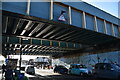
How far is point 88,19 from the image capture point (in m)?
13.5

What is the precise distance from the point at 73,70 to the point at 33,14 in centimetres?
1312

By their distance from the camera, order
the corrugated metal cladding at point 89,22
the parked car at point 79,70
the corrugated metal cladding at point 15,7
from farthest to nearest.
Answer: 1. the parked car at point 79,70
2. the corrugated metal cladding at point 89,22
3. the corrugated metal cladding at point 15,7

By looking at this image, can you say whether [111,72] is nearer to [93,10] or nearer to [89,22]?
[89,22]

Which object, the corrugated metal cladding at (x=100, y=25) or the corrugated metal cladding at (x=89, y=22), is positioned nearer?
the corrugated metal cladding at (x=89, y=22)

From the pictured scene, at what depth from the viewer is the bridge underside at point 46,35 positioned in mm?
11013

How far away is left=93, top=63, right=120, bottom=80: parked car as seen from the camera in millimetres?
12675

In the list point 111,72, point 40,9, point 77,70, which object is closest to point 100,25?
point 111,72

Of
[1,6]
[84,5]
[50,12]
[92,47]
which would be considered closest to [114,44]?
[92,47]

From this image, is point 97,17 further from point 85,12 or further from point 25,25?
point 25,25

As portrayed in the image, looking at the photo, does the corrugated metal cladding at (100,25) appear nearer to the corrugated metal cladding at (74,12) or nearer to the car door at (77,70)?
the corrugated metal cladding at (74,12)

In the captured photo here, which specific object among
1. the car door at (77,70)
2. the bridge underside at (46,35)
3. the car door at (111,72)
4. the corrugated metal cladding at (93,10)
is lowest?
the car door at (77,70)

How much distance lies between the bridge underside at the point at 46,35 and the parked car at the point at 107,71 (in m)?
4.07

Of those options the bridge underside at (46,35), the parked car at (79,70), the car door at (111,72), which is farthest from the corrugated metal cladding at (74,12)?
the parked car at (79,70)

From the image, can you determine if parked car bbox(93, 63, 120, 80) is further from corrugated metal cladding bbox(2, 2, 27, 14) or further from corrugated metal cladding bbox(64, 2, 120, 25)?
corrugated metal cladding bbox(2, 2, 27, 14)
